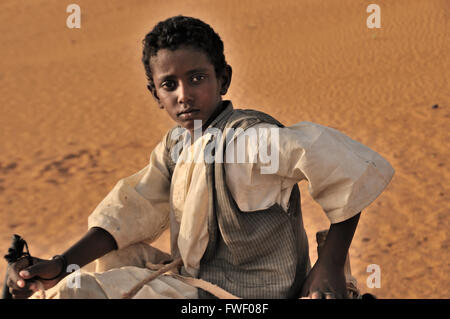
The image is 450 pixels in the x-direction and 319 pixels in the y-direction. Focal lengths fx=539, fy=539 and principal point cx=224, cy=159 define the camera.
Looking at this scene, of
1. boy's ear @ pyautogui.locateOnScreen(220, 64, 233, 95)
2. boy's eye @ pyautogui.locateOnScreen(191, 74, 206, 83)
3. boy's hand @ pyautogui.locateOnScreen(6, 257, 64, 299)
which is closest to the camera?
boy's hand @ pyautogui.locateOnScreen(6, 257, 64, 299)

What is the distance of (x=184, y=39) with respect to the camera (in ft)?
6.48

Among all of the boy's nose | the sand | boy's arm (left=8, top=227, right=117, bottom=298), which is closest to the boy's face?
the boy's nose

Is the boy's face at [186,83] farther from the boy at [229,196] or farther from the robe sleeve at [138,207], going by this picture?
the robe sleeve at [138,207]

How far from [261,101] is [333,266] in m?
8.73

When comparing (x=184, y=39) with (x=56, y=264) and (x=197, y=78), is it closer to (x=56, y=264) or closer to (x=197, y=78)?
(x=197, y=78)

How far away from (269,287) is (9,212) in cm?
554

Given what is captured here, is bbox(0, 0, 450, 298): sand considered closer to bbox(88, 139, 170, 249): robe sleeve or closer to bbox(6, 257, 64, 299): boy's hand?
bbox(88, 139, 170, 249): robe sleeve

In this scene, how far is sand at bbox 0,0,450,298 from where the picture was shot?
572cm

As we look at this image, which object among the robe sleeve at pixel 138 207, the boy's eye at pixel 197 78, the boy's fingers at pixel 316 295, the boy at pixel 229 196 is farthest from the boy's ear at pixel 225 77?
the boy's fingers at pixel 316 295

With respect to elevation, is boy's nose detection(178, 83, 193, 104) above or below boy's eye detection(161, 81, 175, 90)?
below

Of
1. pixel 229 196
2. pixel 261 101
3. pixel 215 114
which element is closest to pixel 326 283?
pixel 229 196

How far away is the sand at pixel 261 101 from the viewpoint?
5725 millimetres

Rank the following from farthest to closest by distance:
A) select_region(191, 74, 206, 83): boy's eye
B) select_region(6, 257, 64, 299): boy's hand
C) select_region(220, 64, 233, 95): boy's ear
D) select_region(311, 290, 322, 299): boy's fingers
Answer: select_region(220, 64, 233, 95): boy's ear < select_region(191, 74, 206, 83): boy's eye < select_region(6, 257, 64, 299): boy's hand < select_region(311, 290, 322, 299): boy's fingers

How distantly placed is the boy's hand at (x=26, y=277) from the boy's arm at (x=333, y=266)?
932mm
